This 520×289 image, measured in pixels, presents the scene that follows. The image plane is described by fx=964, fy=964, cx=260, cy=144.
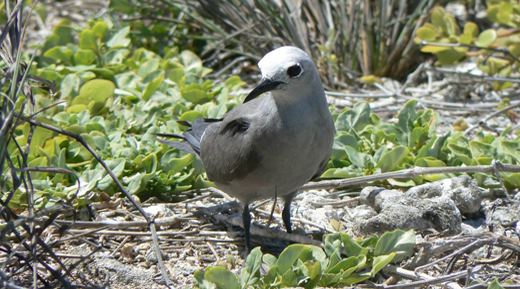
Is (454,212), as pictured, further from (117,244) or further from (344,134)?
(117,244)

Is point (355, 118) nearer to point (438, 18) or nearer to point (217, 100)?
point (217, 100)

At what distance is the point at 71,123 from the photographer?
198 inches

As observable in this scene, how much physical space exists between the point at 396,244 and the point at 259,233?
0.76 meters

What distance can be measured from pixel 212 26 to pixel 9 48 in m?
3.15

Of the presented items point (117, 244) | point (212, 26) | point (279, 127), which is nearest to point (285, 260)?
point (279, 127)

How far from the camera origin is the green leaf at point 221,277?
3348 mm

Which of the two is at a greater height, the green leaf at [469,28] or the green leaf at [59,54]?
the green leaf at [59,54]

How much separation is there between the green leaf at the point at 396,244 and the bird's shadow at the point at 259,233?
406 mm

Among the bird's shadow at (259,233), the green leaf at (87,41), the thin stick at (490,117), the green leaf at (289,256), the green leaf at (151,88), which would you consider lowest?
the thin stick at (490,117)

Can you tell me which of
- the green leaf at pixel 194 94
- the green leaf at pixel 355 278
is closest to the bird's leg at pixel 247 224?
the green leaf at pixel 355 278

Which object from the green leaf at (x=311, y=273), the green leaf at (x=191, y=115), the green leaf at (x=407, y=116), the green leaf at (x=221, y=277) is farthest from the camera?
the green leaf at (x=191, y=115)

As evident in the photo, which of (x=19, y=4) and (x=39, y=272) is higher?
(x=19, y=4)

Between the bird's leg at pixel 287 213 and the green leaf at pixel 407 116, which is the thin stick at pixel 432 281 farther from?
the green leaf at pixel 407 116

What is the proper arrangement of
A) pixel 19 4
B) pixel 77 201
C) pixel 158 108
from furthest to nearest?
pixel 158 108
pixel 77 201
pixel 19 4
